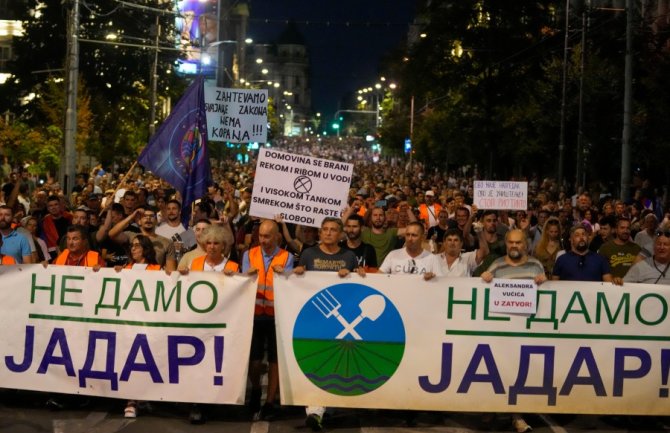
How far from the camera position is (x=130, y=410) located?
854 centimetres

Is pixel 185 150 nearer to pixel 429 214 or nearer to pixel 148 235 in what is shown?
pixel 148 235

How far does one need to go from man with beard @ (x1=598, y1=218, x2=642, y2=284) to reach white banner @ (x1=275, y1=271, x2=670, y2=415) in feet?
9.74

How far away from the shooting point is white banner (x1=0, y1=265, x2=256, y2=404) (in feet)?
27.9

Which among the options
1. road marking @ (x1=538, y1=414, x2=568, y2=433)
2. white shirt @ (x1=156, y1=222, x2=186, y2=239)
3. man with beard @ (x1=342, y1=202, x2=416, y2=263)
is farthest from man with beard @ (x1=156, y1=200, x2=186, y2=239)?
road marking @ (x1=538, y1=414, x2=568, y2=433)

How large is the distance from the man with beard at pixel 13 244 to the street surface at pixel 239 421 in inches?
54.1

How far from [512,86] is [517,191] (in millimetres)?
32380

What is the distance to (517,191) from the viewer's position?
15414mm

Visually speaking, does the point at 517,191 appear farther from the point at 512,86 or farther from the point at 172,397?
the point at 512,86

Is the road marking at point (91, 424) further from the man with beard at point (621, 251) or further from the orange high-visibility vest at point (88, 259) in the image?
the man with beard at point (621, 251)

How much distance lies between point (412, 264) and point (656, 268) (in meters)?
2.00

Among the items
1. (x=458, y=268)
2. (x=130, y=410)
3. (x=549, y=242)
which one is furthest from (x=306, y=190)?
(x=549, y=242)

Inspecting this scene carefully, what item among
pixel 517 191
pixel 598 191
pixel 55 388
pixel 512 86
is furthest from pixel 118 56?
pixel 55 388

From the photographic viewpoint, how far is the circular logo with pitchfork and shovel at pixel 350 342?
8438mm

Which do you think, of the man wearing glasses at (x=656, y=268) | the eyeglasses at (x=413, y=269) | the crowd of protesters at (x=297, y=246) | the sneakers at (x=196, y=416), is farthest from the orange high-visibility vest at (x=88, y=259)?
the man wearing glasses at (x=656, y=268)
